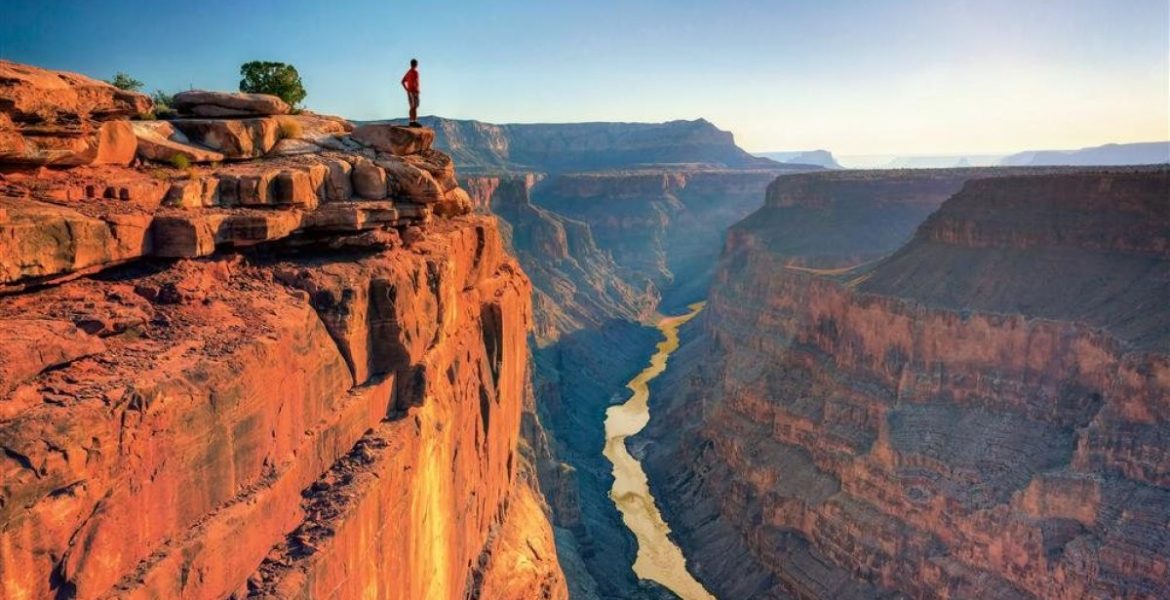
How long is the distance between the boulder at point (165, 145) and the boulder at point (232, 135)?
29cm

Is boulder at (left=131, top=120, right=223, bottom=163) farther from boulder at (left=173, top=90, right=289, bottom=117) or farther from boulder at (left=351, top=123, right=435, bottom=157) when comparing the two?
boulder at (left=351, top=123, right=435, bottom=157)

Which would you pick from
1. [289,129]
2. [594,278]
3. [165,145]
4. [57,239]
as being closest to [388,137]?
[289,129]

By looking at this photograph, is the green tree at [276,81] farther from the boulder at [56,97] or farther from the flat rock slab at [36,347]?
the flat rock slab at [36,347]

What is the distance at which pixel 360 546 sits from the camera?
54.4ft

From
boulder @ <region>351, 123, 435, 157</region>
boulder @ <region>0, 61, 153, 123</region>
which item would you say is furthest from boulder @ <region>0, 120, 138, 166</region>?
boulder @ <region>351, 123, 435, 157</region>

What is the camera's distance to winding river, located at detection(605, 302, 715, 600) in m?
50.8

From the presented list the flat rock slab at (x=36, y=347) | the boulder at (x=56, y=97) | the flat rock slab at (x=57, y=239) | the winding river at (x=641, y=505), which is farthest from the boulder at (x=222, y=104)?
the winding river at (x=641, y=505)

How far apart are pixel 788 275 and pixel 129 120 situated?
59.0 metres

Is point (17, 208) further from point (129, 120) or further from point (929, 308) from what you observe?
point (929, 308)

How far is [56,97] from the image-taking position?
619 inches

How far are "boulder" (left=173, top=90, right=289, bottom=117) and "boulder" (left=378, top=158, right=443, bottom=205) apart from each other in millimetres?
3387

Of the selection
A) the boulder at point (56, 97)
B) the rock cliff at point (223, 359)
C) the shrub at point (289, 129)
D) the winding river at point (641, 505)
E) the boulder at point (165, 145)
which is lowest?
the winding river at point (641, 505)

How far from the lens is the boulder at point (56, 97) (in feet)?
47.9

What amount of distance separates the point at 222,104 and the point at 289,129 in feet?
5.81
